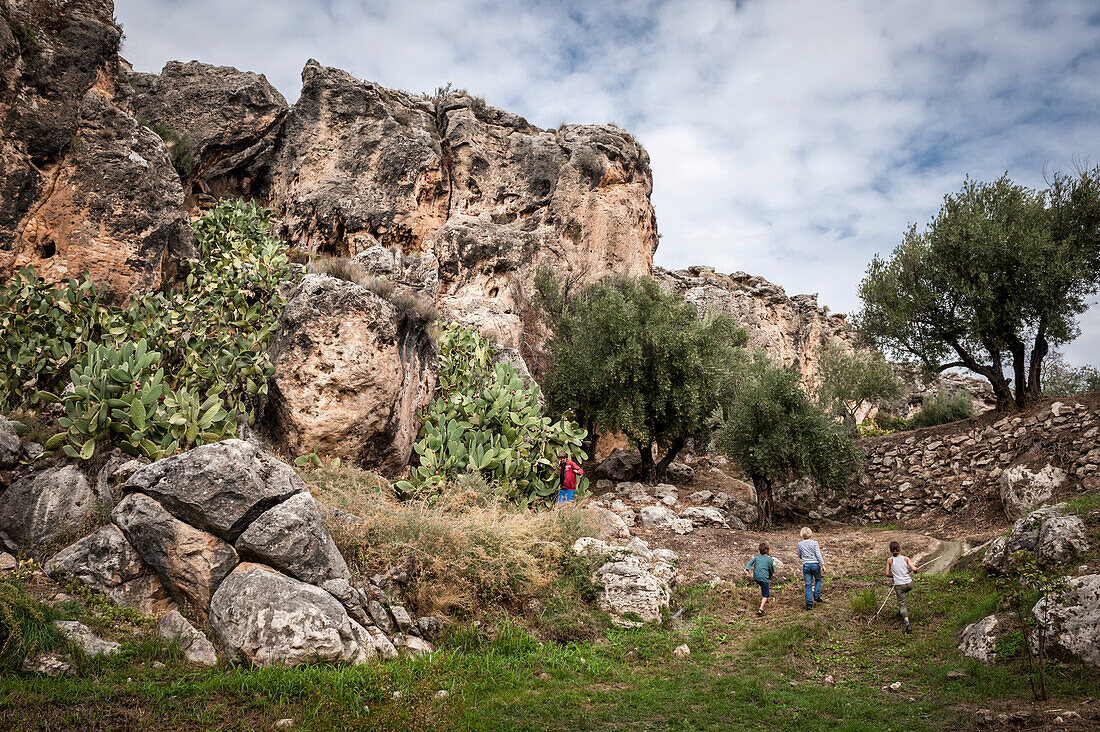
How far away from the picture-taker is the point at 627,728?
231 inches

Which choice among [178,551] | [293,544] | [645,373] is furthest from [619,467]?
[178,551]

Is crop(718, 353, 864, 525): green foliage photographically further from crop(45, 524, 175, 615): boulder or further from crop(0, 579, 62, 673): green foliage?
crop(0, 579, 62, 673): green foliage

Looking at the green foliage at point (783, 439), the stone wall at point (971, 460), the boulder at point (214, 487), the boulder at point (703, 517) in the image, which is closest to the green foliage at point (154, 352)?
the boulder at point (214, 487)

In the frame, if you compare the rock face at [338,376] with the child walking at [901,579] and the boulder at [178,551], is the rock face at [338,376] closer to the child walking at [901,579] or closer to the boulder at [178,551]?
the boulder at [178,551]

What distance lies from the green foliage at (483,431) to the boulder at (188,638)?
153 inches

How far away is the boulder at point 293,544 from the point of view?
255 inches

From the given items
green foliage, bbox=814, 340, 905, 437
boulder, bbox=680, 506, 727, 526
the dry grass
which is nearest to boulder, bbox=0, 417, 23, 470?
the dry grass

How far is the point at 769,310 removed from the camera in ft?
123

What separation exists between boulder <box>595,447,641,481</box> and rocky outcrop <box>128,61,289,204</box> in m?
17.2

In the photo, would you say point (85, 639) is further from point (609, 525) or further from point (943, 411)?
point (943, 411)

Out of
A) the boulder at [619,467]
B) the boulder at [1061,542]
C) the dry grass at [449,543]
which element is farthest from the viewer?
the boulder at [619,467]

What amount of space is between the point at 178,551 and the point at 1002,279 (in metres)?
20.7

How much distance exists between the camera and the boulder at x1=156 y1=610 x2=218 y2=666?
18.5 feet

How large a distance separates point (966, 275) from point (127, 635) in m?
21.1
